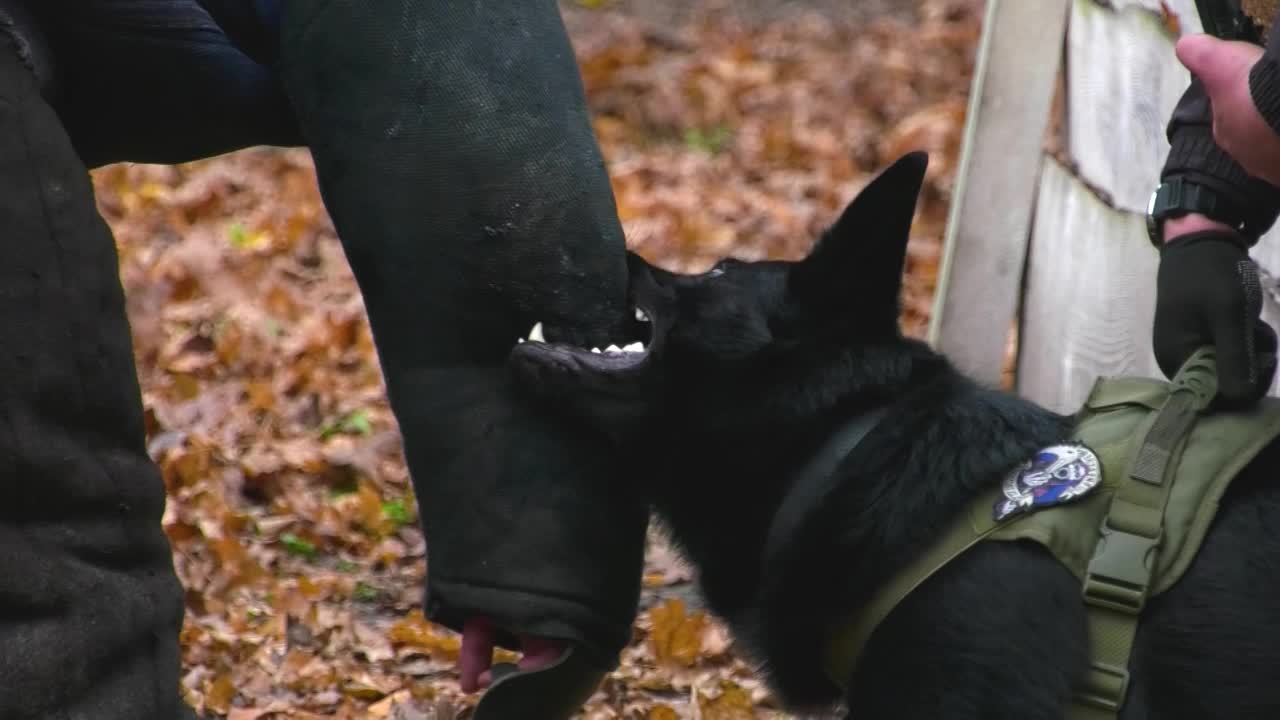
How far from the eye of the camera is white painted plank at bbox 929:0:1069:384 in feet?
13.6

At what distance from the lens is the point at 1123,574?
239 cm

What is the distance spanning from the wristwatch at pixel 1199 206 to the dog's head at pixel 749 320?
529 mm

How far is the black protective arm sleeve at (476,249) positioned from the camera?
2.37 m

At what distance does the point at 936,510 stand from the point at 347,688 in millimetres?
1686

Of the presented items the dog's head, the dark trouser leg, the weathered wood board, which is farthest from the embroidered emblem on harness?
the weathered wood board

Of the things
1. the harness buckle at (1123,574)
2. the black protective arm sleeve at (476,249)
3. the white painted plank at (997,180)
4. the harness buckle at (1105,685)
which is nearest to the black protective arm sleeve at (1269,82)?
the harness buckle at (1123,574)

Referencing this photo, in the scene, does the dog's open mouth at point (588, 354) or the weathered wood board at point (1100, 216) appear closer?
the dog's open mouth at point (588, 354)

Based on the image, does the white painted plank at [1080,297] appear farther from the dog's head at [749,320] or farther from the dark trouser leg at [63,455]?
the dark trouser leg at [63,455]

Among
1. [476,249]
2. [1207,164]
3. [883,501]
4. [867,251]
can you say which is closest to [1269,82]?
[1207,164]

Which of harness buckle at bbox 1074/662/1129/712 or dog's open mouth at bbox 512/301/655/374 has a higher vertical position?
dog's open mouth at bbox 512/301/655/374

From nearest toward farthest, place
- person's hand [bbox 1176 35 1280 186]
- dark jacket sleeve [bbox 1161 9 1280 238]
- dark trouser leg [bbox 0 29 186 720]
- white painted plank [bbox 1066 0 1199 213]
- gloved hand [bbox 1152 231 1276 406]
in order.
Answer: dark trouser leg [bbox 0 29 186 720] → person's hand [bbox 1176 35 1280 186] → gloved hand [bbox 1152 231 1276 406] → dark jacket sleeve [bbox 1161 9 1280 238] → white painted plank [bbox 1066 0 1199 213]

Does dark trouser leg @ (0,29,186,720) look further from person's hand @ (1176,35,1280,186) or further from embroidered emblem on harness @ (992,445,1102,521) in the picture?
person's hand @ (1176,35,1280,186)

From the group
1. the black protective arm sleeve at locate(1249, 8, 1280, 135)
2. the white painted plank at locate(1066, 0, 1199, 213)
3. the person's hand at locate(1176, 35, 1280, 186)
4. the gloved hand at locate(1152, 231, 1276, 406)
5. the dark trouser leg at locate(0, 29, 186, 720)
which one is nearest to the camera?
the dark trouser leg at locate(0, 29, 186, 720)

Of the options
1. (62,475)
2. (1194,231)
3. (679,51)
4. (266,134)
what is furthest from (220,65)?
(679,51)
